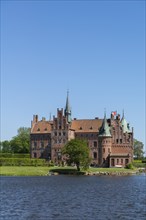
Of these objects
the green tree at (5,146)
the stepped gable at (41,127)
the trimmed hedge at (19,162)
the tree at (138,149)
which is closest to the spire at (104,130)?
the stepped gable at (41,127)

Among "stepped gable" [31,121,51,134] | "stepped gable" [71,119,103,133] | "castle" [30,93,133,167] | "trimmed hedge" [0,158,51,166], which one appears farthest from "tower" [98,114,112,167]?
"trimmed hedge" [0,158,51,166]

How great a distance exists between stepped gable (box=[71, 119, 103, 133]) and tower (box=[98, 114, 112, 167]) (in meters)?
7.39

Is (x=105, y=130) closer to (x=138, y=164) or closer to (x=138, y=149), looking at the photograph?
(x=138, y=164)

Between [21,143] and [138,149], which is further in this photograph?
[138,149]

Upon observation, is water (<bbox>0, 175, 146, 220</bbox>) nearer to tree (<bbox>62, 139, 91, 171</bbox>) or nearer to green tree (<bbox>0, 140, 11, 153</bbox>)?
tree (<bbox>62, 139, 91, 171</bbox>)

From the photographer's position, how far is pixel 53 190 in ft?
185

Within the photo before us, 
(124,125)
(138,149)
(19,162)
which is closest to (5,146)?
(138,149)

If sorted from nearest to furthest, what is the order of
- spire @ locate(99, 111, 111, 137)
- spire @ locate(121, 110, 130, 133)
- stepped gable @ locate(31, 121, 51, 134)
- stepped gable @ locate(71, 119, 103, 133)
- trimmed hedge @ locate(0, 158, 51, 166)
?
1. trimmed hedge @ locate(0, 158, 51, 166)
2. spire @ locate(99, 111, 111, 137)
3. spire @ locate(121, 110, 130, 133)
4. stepped gable @ locate(71, 119, 103, 133)
5. stepped gable @ locate(31, 121, 51, 134)

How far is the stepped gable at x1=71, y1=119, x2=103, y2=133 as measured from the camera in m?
133

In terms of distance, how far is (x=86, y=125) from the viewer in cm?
13388

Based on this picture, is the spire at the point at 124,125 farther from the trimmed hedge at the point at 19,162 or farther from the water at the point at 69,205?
the water at the point at 69,205

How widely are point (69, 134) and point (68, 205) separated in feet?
291

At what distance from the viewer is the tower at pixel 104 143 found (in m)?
124

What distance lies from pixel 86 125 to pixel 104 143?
38.4 ft
